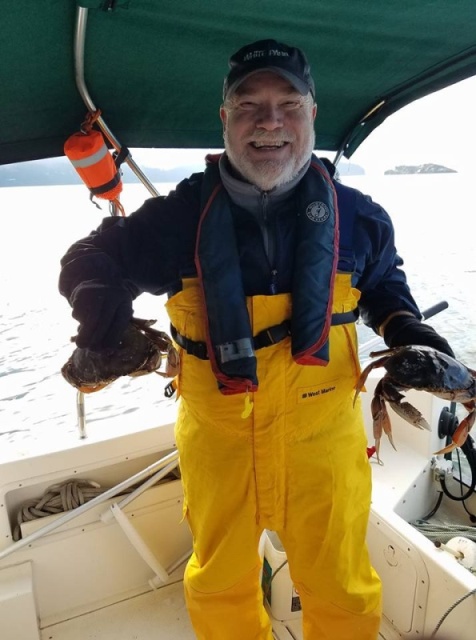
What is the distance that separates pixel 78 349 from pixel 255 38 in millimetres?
1431

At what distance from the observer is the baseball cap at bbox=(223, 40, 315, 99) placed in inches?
68.9

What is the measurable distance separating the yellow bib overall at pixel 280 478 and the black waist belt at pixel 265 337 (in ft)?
0.07

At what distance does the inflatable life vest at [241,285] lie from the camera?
1.63 m

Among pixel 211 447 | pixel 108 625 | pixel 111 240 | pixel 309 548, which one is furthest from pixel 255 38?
pixel 108 625

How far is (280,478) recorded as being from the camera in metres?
1.77

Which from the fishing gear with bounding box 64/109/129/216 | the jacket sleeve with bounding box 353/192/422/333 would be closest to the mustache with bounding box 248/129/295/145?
the jacket sleeve with bounding box 353/192/422/333

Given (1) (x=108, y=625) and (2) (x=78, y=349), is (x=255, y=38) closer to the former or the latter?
(2) (x=78, y=349)

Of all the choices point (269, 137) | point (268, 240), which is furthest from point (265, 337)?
point (269, 137)

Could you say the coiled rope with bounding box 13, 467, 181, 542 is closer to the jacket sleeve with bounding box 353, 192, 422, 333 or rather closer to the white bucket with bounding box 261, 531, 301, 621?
the white bucket with bounding box 261, 531, 301, 621

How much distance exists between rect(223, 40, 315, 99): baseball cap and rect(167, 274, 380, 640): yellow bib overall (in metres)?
0.73

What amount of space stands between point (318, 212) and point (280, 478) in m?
0.95

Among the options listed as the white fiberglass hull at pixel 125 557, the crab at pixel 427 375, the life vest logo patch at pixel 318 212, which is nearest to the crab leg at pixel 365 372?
the crab at pixel 427 375

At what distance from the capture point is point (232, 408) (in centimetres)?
175

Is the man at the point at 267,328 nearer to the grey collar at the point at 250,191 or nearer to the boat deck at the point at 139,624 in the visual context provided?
the grey collar at the point at 250,191
